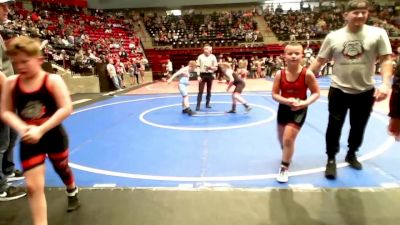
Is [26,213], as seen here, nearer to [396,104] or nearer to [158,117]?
[396,104]

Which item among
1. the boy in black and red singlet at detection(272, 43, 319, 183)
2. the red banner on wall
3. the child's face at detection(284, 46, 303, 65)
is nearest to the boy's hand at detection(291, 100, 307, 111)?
the boy in black and red singlet at detection(272, 43, 319, 183)

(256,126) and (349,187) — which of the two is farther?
(256,126)

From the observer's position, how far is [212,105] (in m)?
9.05

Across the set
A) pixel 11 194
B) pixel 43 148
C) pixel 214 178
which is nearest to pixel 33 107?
pixel 43 148

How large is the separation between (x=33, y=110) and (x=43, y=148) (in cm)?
30

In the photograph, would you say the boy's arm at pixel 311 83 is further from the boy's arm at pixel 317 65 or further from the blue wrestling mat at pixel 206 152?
the blue wrestling mat at pixel 206 152

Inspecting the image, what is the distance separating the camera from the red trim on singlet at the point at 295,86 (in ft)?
11.3

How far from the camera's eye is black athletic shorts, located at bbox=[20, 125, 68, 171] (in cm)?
245

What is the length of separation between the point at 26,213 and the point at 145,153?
1945 mm

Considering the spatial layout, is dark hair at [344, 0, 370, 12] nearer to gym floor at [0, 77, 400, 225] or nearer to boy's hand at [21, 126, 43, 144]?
gym floor at [0, 77, 400, 225]

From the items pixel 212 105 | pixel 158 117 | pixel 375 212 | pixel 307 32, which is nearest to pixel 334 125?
pixel 375 212

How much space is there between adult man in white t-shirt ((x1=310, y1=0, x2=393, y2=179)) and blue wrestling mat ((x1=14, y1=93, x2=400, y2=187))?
0.42 m

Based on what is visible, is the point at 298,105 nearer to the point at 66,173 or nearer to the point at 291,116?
the point at 291,116

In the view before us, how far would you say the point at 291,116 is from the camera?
349 centimetres
